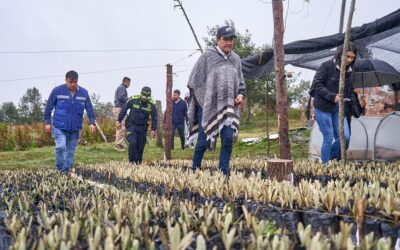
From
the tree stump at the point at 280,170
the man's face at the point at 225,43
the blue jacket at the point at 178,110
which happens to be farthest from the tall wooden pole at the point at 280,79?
the blue jacket at the point at 178,110

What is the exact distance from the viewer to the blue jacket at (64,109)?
22.3 feet

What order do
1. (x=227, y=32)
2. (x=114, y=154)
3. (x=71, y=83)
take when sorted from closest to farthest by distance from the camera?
1. (x=227, y=32)
2. (x=71, y=83)
3. (x=114, y=154)

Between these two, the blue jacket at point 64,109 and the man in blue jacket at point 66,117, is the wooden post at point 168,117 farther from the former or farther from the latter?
the blue jacket at point 64,109

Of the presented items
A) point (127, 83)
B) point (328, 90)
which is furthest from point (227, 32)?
point (127, 83)

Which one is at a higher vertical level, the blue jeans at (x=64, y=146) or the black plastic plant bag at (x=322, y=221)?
the blue jeans at (x=64, y=146)

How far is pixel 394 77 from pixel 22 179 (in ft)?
28.8

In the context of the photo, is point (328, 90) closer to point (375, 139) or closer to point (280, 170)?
point (280, 170)

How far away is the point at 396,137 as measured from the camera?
788 centimetres

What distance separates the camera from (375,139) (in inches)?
324

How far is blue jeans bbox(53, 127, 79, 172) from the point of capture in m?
6.74

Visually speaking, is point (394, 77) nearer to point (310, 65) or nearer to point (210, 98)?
point (310, 65)

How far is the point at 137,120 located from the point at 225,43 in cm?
374

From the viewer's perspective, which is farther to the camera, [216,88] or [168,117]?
[168,117]

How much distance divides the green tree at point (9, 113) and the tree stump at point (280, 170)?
5458 cm
